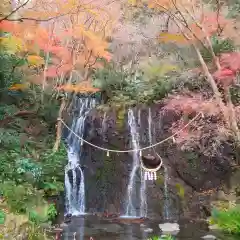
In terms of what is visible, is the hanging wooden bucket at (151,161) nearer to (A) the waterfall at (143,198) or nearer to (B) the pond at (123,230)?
(A) the waterfall at (143,198)

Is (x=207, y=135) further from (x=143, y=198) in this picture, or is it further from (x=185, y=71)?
(x=185, y=71)

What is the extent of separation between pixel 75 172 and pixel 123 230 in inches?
149

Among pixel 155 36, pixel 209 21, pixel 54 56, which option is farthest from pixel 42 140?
pixel 155 36

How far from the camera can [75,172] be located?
42.7 ft

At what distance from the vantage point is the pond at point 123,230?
30.1ft

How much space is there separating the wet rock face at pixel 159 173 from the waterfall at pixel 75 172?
0.23m

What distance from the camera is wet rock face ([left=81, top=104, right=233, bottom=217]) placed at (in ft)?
40.4

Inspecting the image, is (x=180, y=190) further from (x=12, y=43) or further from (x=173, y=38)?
(x=12, y=43)

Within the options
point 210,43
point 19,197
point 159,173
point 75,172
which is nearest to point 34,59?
point 75,172

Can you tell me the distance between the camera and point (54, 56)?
14227mm

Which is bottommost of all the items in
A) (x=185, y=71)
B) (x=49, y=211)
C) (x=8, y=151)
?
(x=49, y=211)

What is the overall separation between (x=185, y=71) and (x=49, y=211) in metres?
8.60

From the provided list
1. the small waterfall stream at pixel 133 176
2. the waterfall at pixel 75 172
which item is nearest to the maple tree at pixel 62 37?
the waterfall at pixel 75 172

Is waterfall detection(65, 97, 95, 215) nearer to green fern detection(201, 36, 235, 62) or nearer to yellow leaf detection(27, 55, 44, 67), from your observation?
yellow leaf detection(27, 55, 44, 67)
